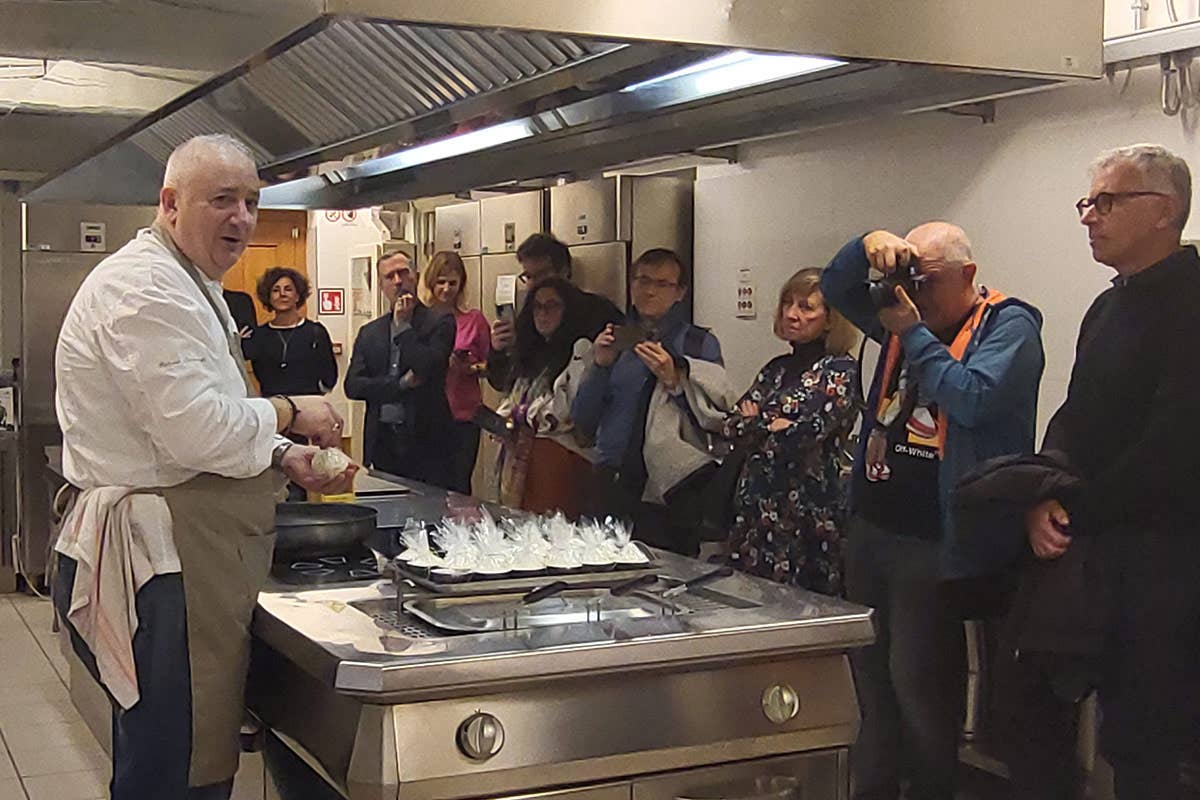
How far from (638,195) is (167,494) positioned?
136cm

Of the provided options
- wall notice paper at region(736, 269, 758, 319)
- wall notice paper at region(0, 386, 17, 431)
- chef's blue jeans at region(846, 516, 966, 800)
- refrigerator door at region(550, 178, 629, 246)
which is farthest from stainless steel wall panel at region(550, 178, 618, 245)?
wall notice paper at region(0, 386, 17, 431)

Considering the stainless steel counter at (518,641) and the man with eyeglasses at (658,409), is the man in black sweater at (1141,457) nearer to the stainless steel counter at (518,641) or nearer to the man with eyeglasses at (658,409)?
the stainless steel counter at (518,641)

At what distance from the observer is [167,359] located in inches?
77.4

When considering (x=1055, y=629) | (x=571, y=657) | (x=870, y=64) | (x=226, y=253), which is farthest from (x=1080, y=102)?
(x=226, y=253)

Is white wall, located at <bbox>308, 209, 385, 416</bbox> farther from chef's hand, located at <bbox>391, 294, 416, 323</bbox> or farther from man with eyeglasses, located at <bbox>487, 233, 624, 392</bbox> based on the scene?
man with eyeglasses, located at <bbox>487, 233, 624, 392</bbox>

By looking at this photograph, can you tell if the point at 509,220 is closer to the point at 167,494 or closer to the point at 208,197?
the point at 208,197

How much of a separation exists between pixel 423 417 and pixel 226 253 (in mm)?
1873

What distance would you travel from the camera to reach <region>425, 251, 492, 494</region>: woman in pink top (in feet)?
12.5

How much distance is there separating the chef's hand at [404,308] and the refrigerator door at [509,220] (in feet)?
1.55

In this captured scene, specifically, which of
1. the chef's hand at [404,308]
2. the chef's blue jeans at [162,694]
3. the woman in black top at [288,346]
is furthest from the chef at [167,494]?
the woman in black top at [288,346]

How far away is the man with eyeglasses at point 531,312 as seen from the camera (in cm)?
332

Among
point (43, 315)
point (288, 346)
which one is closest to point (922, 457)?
point (288, 346)

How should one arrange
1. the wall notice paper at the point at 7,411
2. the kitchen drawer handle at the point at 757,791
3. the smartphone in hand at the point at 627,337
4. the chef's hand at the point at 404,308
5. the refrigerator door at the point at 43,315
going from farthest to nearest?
1. the wall notice paper at the point at 7,411
2. the refrigerator door at the point at 43,315
3. the chef's hand at the point at 404,308
4. the smartphone in hand at the point at 627,337
5. the kitchen drawer handle at the point at 757,791

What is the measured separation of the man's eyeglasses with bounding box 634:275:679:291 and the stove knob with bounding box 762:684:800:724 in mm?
1255
